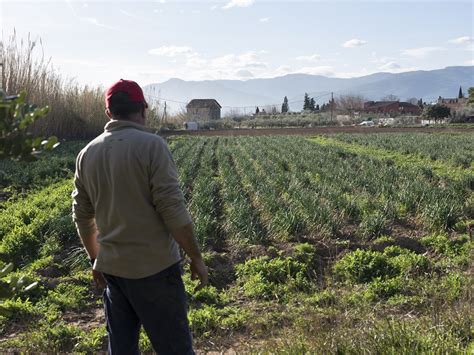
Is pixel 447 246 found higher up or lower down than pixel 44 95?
lower down

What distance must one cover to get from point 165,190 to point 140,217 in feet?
0.70

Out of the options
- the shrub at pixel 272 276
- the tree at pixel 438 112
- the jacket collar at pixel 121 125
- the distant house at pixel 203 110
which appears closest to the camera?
the jacket collar at pixel 121 125

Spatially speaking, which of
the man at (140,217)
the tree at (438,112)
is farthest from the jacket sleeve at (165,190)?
the tree at (438,112)

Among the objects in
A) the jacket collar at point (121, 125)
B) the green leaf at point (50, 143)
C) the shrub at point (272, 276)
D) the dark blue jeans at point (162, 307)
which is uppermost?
the jacket collar at point (121, 125)

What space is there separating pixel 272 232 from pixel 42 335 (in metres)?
3.69

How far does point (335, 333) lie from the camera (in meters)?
3.24

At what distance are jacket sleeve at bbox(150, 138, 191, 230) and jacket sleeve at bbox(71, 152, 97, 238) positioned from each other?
20.7 inches

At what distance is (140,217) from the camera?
8.17 ft

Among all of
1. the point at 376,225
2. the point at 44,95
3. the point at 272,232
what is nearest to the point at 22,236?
the point at 272,232

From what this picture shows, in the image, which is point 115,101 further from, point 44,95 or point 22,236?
point 44,95

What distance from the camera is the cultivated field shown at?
11.5 feet

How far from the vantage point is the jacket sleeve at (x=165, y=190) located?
2416 millimetres

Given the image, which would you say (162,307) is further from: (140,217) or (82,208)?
(82,208)

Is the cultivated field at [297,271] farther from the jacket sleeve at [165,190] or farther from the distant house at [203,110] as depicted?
the distant house at [203,110]
